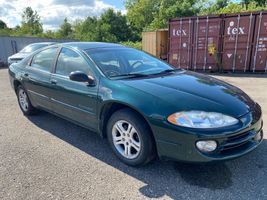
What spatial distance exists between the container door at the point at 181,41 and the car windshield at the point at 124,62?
835cm

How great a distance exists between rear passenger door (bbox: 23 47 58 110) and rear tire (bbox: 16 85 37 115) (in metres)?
0.25

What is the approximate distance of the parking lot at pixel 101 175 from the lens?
236 centimetres

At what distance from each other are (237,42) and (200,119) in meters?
9.53

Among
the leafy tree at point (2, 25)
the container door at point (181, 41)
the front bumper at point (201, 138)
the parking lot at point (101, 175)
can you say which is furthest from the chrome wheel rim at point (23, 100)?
the leafy tree at point (2, 25)

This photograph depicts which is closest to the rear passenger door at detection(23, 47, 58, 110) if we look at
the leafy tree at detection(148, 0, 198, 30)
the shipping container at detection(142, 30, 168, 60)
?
the shipping container at detection(142, 30, 168, 60)

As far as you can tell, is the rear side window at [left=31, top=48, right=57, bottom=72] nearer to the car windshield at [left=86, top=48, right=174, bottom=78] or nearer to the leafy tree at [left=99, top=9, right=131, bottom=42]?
the car windshield at [left=86, top=48, right=174, bottom=78]

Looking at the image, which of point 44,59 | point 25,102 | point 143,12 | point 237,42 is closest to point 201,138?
point 44,59

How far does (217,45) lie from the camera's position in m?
10.9

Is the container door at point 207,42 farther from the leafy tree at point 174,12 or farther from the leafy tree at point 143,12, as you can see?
the leafy tree at point 143,12

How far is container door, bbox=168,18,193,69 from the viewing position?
11453 mm

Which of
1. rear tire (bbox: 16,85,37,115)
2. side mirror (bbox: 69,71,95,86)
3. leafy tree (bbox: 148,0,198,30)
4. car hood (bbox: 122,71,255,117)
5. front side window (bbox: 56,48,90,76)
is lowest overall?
rear tire (bbox: 16,85,37,115)

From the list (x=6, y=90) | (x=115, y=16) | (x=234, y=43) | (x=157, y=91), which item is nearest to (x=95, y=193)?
(x=157, y=91)

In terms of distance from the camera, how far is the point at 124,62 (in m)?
3.45

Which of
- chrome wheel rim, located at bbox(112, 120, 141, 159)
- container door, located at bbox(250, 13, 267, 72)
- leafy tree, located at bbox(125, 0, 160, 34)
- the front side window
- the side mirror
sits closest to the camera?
chrome wheel rim, located at bbox(112, 120, 141, 159)
